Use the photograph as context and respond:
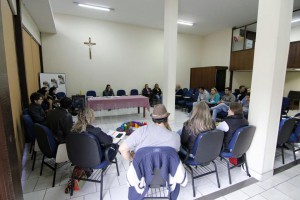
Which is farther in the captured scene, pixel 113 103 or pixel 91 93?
pixel 91 93

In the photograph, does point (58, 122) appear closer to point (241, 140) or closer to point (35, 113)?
point (35, 113)

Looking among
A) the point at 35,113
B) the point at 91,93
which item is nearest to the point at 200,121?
the point at 35,113

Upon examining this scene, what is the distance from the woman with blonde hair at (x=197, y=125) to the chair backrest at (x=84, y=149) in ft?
3.49

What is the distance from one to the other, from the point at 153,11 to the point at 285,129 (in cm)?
527

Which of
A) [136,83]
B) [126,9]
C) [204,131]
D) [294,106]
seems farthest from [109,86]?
[294,106]

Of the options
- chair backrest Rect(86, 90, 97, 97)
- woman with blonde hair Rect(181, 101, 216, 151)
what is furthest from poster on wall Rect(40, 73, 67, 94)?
woman with blonde hair Rect(181, 101, 216, 151)

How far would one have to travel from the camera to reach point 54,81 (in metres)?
6.33

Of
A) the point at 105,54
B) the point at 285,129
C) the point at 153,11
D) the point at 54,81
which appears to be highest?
the point at 153,11

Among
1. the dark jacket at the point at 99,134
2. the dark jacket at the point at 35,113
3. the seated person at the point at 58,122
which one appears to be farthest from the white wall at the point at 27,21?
the dark jacket at the point at 99,134

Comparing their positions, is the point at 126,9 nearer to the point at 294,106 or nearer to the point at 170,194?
the point at 170,194

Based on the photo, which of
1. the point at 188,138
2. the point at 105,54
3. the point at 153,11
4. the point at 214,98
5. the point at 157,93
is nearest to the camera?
the point at 188,138

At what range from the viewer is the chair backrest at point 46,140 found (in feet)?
6.81

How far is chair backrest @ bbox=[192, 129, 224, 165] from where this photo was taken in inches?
75.0

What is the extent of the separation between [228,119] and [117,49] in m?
6.37
